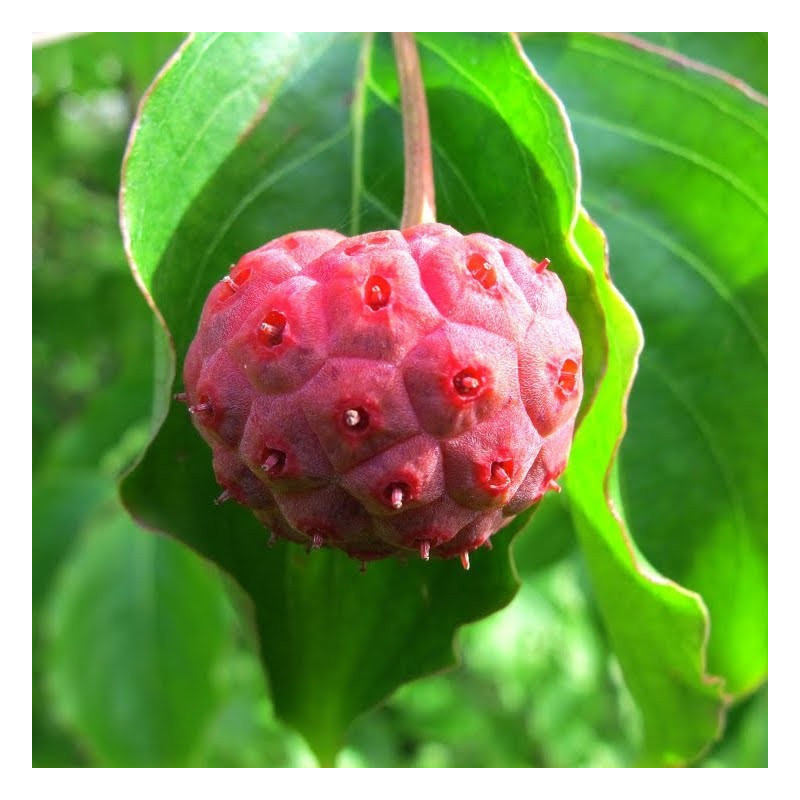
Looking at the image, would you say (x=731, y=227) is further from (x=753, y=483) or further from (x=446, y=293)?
(x=446, y=293)

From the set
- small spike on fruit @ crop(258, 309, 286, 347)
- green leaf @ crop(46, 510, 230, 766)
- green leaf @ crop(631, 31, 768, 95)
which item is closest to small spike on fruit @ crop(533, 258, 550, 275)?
small spike on fruit @ crop(258, 309, 286, 347)

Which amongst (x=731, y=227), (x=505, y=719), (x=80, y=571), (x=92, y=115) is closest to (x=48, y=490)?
(x=80, y=571)

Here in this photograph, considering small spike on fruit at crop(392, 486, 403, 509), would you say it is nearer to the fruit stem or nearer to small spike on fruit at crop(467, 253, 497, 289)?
small spike on fruit at crop(467, 253, 497, 289)

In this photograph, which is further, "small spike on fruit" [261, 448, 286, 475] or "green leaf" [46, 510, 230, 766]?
"green leaf" [46, 510, 230, 766]

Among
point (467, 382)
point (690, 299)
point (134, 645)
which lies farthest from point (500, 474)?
point (134, 645)

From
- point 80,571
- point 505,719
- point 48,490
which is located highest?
point 48,490

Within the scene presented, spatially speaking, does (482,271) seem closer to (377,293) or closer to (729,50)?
(377,293)
